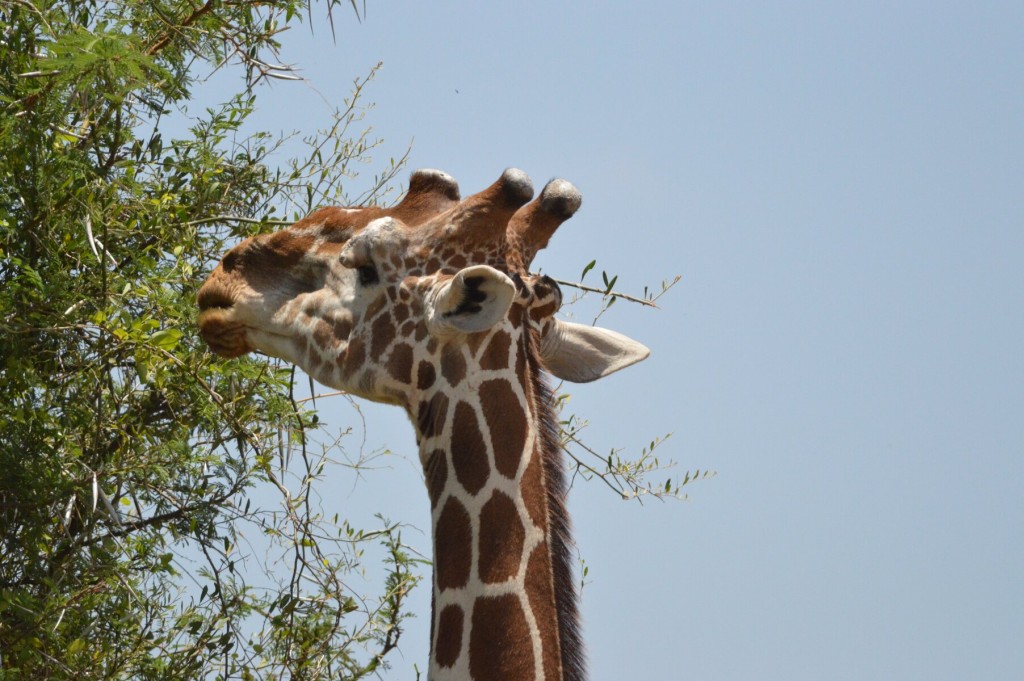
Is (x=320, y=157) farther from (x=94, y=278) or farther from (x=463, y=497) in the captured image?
(x=463, y=497)

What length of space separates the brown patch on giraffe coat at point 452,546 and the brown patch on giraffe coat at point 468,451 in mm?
67

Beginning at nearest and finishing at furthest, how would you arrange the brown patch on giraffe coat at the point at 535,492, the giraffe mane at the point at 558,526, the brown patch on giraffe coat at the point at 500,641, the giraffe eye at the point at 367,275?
the brown patch on giraffe coat at the point at 500,641 → the giraffe mane at the point at 558,526 → the brown patch on giraffe coat at the point at 535,492 → the giraffe eye at the point at 367,275

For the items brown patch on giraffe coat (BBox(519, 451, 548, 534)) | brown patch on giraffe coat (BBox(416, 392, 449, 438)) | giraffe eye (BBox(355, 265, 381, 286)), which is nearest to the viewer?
brown patch on giraffe coat (BBox(519, 451, 548, 534))

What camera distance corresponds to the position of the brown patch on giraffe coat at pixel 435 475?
155 inches

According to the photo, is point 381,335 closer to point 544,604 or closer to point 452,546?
point 452,546

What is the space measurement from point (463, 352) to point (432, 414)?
0.19 m

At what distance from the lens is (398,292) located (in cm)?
419

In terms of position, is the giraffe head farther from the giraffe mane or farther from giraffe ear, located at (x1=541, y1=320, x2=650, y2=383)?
the giraffe mane

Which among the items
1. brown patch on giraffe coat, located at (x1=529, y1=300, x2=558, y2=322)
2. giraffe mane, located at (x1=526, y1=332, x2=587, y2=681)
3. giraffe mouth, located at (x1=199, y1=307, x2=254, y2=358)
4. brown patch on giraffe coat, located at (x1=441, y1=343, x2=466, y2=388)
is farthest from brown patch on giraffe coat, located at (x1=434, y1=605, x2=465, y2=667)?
giraffe mouth, located at (x1=199, y1=307, x2=254, y2=358)

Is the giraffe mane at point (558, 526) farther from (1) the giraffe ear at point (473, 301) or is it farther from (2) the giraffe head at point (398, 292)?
(1) the giraffe ear at point (473, 301)

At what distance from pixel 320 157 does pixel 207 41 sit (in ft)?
2.05

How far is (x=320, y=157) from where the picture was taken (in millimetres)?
5617

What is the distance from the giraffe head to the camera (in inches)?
161

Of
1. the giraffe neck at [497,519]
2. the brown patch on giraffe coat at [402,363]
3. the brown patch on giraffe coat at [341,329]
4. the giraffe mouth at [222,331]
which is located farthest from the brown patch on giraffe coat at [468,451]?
the giraffe mouth at [222,331]
